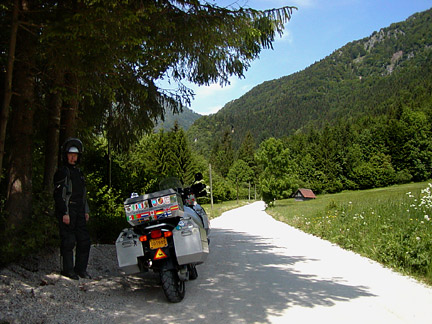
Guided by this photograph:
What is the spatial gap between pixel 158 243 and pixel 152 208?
1.50ft

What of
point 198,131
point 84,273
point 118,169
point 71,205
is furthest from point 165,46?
point 198,131

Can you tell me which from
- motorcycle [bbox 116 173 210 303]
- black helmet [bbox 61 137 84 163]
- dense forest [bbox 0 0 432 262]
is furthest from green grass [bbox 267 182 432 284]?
black helmet [bbox 61 137 84 163]

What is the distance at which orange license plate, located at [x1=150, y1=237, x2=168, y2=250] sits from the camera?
4.49 metres

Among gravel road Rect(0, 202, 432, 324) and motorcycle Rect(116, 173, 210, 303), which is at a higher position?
motorcycle Rect(116, 173, 210, 303)

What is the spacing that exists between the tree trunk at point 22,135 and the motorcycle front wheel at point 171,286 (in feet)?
7.80

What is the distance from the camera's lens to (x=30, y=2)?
5.32m

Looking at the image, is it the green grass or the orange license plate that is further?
the green grass

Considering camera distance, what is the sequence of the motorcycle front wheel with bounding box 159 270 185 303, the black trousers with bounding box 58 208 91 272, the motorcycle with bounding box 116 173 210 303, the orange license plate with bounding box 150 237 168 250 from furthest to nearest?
1. the black trousers with bounding box 58 208 91 272
2. the orange license plate with bounding box 150 237 168 250
3. the motorcycle with bounding box 116 173 210 303
4. the motorcycle front wheel with bounding box 159 270 185 303

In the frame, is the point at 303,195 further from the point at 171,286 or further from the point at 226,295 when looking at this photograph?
the point at 171,286

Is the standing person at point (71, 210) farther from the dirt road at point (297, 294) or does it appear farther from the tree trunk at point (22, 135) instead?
the dirt road at point (297, 294)

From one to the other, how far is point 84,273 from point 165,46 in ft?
12.5

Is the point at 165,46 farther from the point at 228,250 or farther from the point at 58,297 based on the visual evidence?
the point at 228,250

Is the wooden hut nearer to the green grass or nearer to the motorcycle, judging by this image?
the green grass

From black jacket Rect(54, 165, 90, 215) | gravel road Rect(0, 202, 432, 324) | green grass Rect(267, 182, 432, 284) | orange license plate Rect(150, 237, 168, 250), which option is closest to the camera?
gravel road Rect(0, 202, 432, 324)
